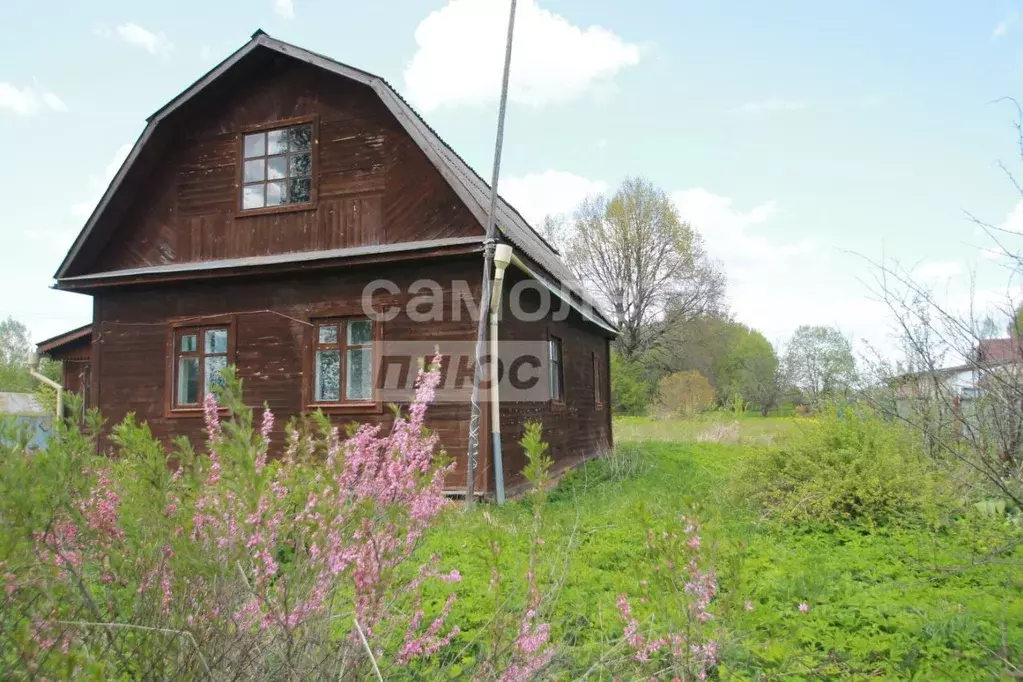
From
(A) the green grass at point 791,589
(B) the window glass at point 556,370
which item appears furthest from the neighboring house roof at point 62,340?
(A) the green grass at point 791,589

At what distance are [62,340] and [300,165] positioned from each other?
10.5 m

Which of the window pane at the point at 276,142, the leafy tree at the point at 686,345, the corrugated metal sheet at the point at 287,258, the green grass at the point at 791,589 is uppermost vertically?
the window pane at the point at 276,142

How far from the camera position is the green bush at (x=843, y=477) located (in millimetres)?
6797

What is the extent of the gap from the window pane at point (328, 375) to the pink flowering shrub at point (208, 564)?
628 centimetres

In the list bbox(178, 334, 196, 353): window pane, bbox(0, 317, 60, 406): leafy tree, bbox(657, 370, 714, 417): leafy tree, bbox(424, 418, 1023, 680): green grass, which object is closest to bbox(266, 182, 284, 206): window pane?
bbox(178, 334, 196, 353): window pane

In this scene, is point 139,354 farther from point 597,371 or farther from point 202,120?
point 597,371

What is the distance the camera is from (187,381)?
391 inches

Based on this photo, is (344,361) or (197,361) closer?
(344,361)

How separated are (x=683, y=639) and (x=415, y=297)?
22.0 feet

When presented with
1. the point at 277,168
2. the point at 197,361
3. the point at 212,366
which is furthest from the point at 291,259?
the point at 197,361

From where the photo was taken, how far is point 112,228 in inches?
407

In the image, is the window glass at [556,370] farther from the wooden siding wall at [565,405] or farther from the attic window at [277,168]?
the attic window at [277,168]

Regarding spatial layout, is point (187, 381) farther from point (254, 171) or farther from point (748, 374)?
point (748, 374)

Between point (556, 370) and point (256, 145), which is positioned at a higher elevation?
point (256, 145)
